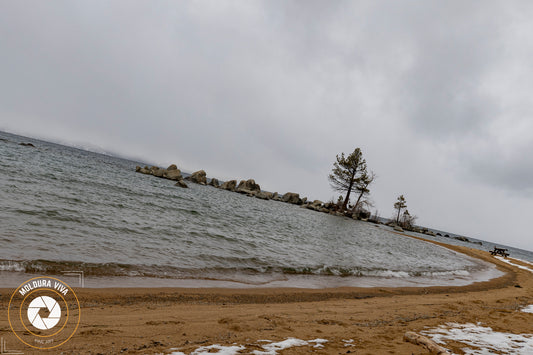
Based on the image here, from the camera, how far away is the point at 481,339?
14.9ft

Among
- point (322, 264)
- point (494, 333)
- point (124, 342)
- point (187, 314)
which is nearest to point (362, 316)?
point (494, 333)

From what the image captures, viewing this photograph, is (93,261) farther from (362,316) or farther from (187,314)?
(362,316)

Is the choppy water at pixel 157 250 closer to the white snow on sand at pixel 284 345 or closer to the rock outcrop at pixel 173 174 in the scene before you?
the white snow on sand at pixel 284 345

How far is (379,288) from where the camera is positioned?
9.55 metres

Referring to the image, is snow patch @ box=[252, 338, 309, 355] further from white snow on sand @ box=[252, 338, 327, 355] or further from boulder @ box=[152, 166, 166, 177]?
boulder @ box=[152, 166, 166, 177]

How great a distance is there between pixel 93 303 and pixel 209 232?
8.48 metres

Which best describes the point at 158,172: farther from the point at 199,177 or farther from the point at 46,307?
the point at 46,307

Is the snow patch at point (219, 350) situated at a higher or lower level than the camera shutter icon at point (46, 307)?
higher

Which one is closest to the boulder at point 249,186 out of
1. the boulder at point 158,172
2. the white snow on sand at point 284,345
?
the boulder at point 158,172

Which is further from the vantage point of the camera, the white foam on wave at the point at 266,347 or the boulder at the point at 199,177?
the boulder at the point at 199,177

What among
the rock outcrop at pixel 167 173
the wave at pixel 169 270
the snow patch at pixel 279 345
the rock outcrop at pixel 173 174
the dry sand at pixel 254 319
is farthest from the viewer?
the rock outcrop at pixel 167 173
